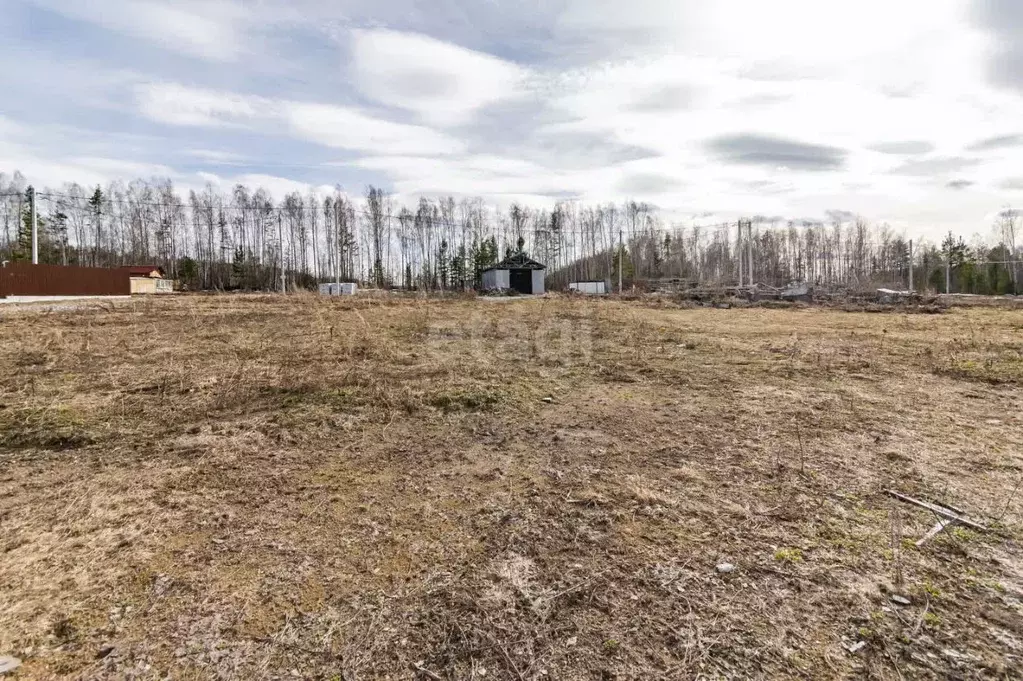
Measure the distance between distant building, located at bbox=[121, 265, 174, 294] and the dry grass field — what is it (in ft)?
126

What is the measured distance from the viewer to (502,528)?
112 inches

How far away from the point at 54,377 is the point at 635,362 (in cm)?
775

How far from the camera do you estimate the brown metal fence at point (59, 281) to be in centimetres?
2395

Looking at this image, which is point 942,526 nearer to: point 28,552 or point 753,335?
point 28,552

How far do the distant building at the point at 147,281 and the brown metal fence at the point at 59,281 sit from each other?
896 cm

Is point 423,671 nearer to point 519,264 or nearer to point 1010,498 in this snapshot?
point 1010,498

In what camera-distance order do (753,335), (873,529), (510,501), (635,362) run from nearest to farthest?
(873,529) → (510,501) → (635,362) → (753,335)

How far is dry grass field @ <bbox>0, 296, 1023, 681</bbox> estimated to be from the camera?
190 cm

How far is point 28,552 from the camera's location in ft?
8.25

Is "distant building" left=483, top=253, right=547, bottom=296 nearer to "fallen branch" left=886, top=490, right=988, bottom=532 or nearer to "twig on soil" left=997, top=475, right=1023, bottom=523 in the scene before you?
"twig on soil" left=997, top=475, right=1023, bottom=523

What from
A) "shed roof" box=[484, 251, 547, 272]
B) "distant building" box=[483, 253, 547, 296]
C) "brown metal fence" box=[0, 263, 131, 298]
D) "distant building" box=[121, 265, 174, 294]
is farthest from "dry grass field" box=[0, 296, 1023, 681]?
"distant building" box=[121, 265, 174, 294]

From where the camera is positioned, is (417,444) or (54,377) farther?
(54,377)

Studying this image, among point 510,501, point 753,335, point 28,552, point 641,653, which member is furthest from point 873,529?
point 753,335

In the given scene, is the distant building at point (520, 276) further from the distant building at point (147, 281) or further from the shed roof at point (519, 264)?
the distant building at point (147, 281)
